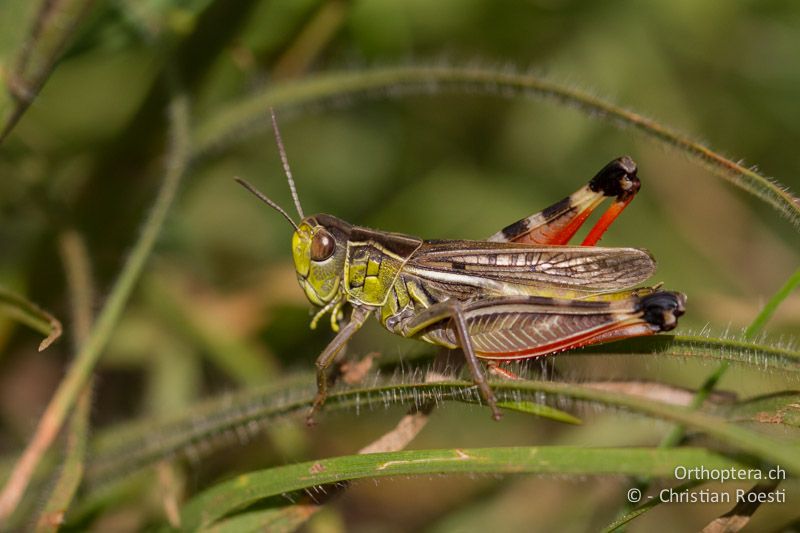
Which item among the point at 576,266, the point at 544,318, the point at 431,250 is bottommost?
the point at 544,318

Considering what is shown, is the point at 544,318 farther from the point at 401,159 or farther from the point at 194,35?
the point at 401,159

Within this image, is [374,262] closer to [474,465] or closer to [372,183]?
[474,465]

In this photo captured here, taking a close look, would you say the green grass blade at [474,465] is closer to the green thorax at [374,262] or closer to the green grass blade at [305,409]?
the green grass blade at [305,409]

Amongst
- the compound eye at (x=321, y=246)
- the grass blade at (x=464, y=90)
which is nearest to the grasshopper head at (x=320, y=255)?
the compound eye at (x=321, y=246)

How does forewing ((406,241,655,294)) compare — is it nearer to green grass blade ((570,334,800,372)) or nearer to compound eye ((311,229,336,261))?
compound eye ((311,229,336,261))

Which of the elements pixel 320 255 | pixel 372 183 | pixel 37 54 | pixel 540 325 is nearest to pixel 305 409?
pixel 320 255

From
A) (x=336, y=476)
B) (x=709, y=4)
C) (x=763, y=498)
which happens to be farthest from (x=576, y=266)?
(x=709, y=4)

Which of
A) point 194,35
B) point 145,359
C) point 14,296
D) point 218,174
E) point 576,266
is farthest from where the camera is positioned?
point 218,174

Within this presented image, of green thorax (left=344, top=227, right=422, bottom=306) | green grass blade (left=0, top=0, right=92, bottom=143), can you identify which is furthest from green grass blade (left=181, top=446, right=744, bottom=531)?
green grass blade (left=0, top=0, right=92, bottom=143)
